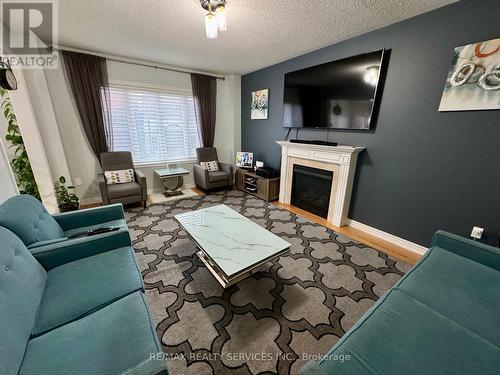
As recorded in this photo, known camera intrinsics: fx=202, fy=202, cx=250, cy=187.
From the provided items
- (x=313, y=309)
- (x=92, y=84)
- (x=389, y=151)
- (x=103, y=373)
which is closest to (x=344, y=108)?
(x=389, y=151)

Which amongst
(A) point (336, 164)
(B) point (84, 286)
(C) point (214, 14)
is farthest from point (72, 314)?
(A) point (336, 164)

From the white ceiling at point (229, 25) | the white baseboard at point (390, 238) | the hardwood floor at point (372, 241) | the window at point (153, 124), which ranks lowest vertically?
the hardwood floor at point (372, 241)

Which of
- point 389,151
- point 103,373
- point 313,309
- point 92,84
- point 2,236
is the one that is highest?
point 92,84

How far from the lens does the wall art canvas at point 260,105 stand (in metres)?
3.98

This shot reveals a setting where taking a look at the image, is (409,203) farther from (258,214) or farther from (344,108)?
(258,214)

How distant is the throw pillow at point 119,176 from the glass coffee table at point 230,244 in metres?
1.90

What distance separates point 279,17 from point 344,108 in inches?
51.6

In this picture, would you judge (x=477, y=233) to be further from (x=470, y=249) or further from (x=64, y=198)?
(x=64, y=198)

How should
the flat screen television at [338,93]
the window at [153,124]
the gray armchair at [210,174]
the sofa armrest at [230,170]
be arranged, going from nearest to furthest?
the flat screen television at [338,93] → the window at [153,124] → the gray armchair at [210,174] → the sofa armrest at [230,170]

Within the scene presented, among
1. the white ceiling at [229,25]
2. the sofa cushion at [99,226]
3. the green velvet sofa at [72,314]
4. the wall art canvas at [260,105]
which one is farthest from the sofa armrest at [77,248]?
the wall art canvas at [260,105]

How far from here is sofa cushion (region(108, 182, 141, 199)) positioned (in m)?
3.04

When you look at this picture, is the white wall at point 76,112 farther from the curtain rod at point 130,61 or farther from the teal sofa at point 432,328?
the teal sofa at point 432,328

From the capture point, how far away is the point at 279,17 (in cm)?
207

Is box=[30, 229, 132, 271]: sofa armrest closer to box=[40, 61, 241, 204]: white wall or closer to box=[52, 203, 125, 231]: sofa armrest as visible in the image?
box=[52, 203, 125, 231]: sofa armrest
